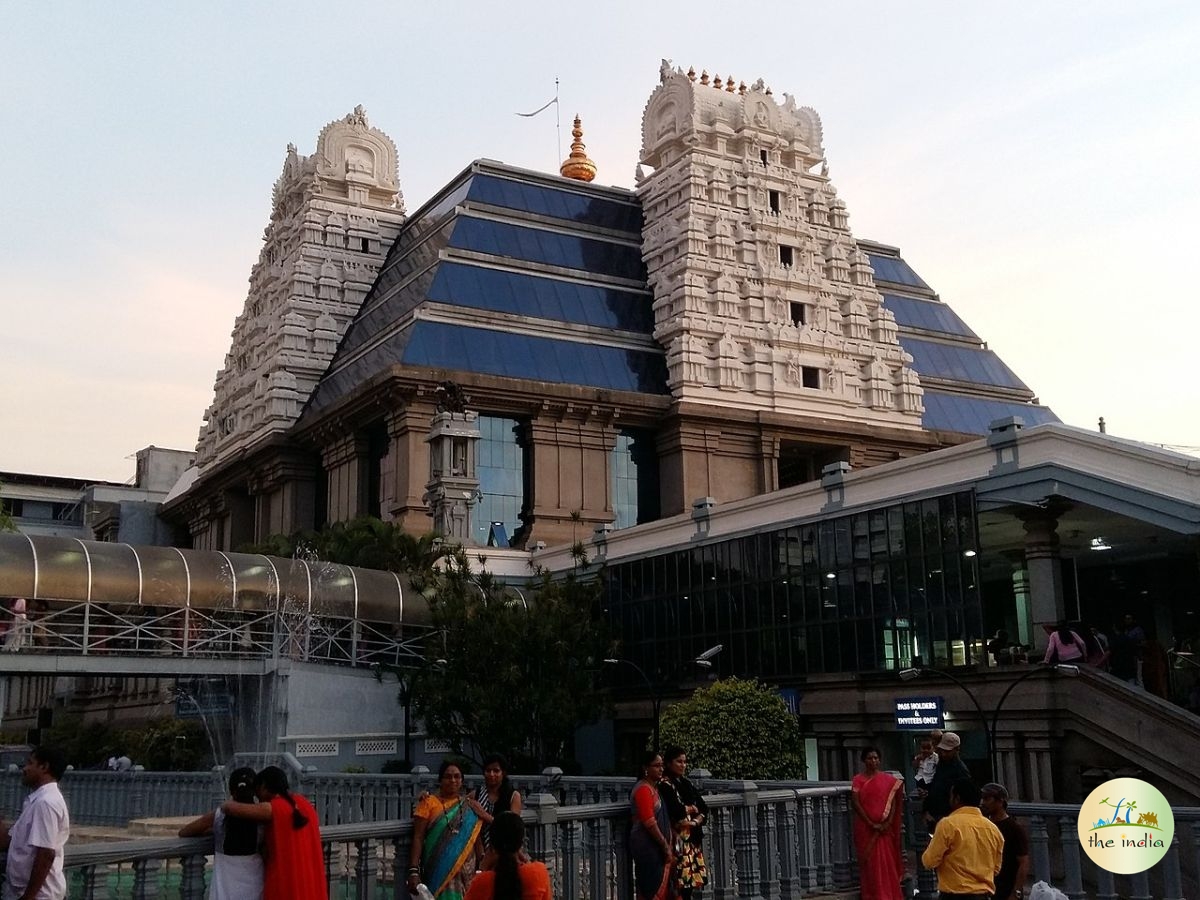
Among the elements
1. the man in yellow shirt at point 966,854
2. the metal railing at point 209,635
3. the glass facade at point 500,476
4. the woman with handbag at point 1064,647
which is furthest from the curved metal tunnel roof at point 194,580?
the man in yellow shirt at point 966,854

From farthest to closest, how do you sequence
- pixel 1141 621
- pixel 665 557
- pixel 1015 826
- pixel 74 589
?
pixel 665 557 → pixel 1141 621 → pixel 74 589 → pixel 1015 826

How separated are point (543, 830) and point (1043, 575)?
74.7 feet

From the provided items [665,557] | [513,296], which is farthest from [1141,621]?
[513,296]

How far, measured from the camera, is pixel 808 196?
7031cm

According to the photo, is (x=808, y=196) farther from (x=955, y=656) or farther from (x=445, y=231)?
(x=955, y=656)

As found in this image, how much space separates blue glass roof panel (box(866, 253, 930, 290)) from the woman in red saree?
223 feet

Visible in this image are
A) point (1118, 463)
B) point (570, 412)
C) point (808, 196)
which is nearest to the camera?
point (1118, 463)

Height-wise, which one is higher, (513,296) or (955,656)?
(513,296)

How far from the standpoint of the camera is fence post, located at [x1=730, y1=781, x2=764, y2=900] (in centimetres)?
1608

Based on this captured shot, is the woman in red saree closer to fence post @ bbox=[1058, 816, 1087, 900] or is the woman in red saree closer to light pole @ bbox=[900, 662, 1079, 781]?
fence post @ bbox=[1058, 816, 1087, 900]

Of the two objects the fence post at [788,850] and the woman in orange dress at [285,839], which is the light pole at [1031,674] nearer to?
the fence post at [788,850]

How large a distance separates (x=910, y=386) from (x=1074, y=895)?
5493 cm

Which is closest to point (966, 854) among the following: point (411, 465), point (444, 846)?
point (444, 846)

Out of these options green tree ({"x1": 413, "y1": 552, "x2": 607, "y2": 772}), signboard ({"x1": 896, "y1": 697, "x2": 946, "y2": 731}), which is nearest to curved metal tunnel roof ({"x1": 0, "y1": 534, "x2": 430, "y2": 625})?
green tree ({"x1": 413, "y1": 552, "x2": 607, "y2": 772})
